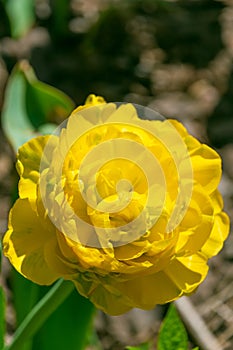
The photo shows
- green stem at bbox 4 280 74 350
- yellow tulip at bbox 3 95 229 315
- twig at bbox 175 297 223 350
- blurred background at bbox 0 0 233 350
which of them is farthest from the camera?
blurred background at bbox 0 0 233 350

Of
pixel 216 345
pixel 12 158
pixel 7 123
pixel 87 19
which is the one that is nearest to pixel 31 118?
pixel 7 123

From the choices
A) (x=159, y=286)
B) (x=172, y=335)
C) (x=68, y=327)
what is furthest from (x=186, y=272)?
(x=68, y=327)

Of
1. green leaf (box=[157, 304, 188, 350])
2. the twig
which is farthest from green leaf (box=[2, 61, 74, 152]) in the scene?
green leaf (box=[157, 304, 188, 350])

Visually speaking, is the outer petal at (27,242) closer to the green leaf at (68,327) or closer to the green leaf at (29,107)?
the green leaf at (68,327)

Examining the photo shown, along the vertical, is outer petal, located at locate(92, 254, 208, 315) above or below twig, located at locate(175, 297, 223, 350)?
above

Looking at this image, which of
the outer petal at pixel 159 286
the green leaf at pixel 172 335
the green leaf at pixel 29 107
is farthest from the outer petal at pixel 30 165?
the green leaf at pixel 29 107

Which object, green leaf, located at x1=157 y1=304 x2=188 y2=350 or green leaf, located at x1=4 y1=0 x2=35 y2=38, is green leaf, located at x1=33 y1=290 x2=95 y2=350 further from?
green leaf, located at x1=4 y1=0 x2=35 y2=38

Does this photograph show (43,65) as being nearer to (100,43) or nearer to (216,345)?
(100,43)

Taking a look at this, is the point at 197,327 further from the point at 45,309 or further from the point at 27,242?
the point at 27,242
